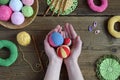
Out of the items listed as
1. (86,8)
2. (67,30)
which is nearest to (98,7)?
(86,8)

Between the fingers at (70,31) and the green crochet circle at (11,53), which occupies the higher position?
the fingers at (70,31)

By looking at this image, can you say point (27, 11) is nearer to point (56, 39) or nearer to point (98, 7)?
point (56, 39)

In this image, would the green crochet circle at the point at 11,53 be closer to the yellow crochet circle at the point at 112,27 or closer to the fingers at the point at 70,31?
the fingers at the point at 70,31

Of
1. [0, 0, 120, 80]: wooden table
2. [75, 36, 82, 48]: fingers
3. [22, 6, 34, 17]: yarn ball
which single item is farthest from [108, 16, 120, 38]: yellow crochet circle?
[22, 6, 34, 17]: yarn ball

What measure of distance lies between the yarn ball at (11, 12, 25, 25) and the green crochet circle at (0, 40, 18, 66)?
79 mm

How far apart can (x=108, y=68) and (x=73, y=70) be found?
0.14 m

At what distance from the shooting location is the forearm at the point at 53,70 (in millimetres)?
933

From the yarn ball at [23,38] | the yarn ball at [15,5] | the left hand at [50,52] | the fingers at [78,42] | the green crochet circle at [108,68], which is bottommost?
the green crochet circle at [108,68]

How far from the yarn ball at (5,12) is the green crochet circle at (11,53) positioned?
0.09 meters

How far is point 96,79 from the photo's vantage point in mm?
993

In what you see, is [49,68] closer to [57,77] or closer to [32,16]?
[57,77]

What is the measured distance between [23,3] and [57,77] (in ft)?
0.96

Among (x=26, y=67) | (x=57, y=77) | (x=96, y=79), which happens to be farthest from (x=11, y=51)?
(x=96, y=79)

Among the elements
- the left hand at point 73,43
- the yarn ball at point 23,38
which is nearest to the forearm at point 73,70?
the left hand at point 73,43
